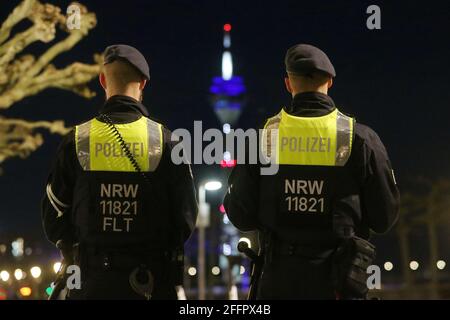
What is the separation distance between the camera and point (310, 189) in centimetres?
484

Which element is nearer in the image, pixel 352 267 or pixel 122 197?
pixel 352 267

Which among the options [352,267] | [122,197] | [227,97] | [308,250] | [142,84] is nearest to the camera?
[352,267]

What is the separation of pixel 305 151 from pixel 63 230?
1590 millimetres

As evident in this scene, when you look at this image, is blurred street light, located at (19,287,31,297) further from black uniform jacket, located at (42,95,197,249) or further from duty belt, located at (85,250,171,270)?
duty belt, located at (85,250,171,270)

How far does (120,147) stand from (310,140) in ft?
3.85

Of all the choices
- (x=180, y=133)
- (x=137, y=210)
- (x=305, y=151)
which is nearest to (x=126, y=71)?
(x=180, y=133)

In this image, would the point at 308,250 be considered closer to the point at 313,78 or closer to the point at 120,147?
the point at 313,78

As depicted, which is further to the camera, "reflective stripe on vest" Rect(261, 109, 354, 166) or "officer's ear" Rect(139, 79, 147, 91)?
"officer's ear" Rect(139, 79, 147, 91)

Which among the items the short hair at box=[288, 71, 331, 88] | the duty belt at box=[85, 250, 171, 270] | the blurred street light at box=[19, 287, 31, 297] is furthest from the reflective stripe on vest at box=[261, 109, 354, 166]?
the blurred street light at box=[19, 287, 31, 297]

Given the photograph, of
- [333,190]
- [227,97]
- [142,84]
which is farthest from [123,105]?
[227,97]

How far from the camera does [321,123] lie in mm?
4953

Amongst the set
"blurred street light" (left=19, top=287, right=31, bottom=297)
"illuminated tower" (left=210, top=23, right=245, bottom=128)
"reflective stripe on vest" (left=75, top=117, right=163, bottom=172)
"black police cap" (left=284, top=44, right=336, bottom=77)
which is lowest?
"blurred street light" (left=19, top=287, right=31, bottom=297)

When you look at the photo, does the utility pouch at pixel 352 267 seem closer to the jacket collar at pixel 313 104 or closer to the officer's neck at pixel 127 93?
the jacket collar at pixel 313 104

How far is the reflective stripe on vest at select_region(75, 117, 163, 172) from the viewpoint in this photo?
16.3 feet
